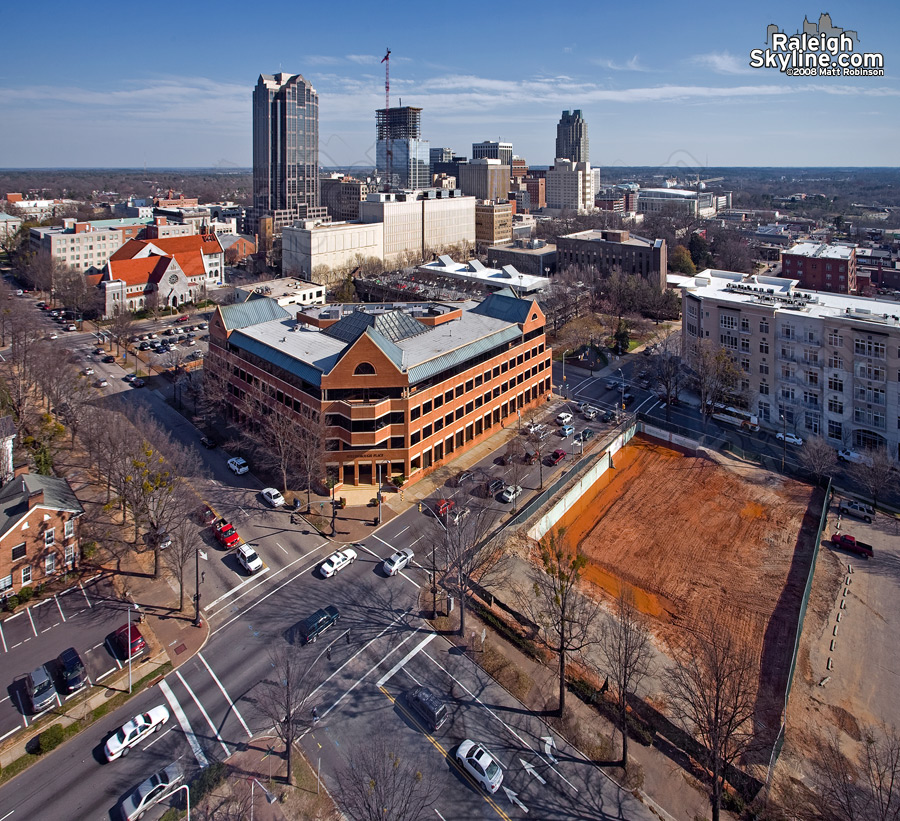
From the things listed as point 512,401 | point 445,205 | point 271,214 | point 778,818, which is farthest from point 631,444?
point 271,214

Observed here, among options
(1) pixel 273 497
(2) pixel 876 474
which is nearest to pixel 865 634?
(2) pixel 876 474

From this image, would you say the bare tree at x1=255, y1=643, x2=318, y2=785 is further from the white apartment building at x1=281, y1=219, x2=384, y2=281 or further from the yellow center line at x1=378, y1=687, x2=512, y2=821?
the white apartment building at x1=281, y1=219, x2=384, y2=281

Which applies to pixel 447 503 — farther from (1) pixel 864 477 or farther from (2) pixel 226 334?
(1) pixel 864 477

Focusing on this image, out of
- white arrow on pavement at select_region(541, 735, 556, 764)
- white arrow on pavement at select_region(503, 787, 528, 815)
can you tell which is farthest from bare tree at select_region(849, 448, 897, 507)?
white arrow on pavement at select_region(503, 787, 528, 815)

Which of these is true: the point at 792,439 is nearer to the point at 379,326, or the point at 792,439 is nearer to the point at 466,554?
the point at 466,554

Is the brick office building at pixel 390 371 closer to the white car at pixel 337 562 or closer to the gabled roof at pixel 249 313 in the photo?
the gabled roof at pixel 249 313

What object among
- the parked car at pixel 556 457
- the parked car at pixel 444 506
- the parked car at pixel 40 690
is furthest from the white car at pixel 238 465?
the parked car at pixel 556 457
